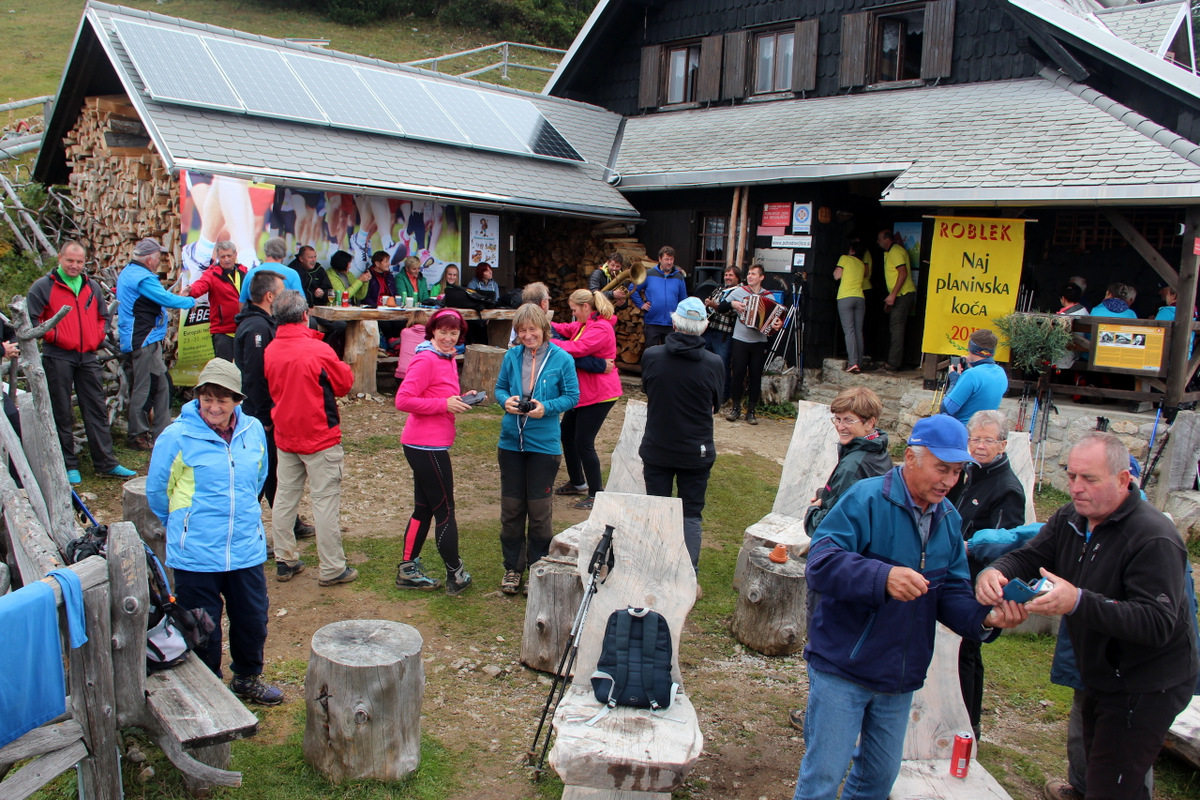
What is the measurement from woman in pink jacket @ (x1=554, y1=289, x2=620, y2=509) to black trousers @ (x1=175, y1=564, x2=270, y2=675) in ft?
11.0

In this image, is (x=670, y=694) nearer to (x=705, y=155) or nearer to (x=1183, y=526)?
(x=1183, y=526)

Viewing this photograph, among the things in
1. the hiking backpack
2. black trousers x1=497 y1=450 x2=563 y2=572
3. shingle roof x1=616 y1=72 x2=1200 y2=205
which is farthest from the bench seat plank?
shingle roof x1=616 y1=72 x2=1200 y2=205

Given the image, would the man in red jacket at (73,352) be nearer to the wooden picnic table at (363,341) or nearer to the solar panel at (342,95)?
the wooden picnic table at (363,341)

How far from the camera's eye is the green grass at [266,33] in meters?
26.2

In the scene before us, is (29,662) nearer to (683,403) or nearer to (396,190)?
(683,403)

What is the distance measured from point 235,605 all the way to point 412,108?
9.91 meters

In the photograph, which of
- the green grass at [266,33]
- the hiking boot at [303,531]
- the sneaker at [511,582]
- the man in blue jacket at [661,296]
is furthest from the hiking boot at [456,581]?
the green grass at [266,33]

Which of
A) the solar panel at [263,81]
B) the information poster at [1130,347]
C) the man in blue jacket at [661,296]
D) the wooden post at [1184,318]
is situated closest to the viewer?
the wooden post at [1184,318]

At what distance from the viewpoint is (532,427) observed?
558cm

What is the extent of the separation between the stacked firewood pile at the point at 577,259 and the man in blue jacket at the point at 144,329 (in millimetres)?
6796

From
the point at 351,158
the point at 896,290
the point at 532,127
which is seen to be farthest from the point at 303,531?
the point at 532,127

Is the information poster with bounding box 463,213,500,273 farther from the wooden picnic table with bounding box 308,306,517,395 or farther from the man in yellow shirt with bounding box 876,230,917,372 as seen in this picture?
the man in yellow shirt with bounding box 876,230,917,372

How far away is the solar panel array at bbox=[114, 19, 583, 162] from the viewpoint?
33.8ft

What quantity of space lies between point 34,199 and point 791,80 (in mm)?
11680
